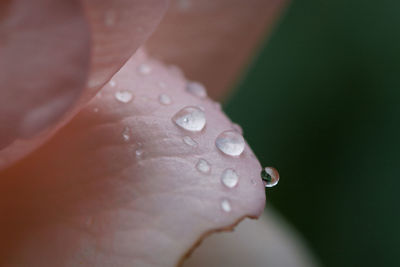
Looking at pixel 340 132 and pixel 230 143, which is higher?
pixel 230 143

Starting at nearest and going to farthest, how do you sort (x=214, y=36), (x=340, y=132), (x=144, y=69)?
(x=144, y=69) < (x=214, y=36) < (x=340, y=132)

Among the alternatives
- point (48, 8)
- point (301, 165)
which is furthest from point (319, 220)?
point (48, 8)

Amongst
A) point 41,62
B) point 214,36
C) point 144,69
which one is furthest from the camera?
point 214,36

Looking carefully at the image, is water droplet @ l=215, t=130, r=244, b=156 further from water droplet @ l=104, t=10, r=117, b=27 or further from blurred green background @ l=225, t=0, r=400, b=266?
blurred green background @ l=225, t=0, r=400, b=266

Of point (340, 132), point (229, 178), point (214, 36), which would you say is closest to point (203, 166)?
point (229, 178)

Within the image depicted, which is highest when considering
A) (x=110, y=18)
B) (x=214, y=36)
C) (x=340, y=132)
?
(x=110, y=18)

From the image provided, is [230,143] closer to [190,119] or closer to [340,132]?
[190,119]

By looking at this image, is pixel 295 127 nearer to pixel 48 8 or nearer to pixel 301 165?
pixel 301 165

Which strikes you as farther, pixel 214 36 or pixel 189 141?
pixel 214 36
